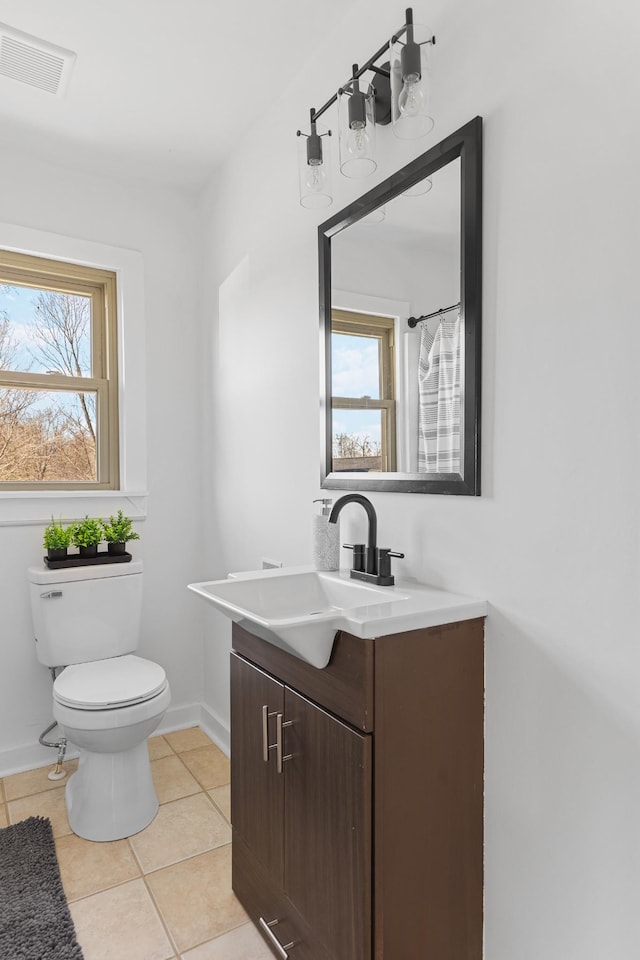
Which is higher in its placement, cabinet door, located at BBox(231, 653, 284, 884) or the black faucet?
the black faucet

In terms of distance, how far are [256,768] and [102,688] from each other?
0.74m

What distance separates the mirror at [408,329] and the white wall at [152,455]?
1166 mm

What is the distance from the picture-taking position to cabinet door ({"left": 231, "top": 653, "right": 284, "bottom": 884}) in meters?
1.42

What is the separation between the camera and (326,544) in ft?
5.43

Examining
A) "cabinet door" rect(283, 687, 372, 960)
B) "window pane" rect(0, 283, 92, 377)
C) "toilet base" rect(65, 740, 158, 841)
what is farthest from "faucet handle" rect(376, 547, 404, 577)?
"window pane" rect(0, 283, 92, 377)

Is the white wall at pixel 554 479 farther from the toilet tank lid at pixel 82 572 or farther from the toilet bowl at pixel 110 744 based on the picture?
the toilet tank lid at pixel 82 572

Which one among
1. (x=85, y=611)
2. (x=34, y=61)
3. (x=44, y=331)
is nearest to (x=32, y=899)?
(x=85, y=611)

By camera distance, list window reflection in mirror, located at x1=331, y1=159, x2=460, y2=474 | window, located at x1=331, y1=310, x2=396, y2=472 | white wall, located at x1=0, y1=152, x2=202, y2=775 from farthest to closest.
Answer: white wall, located at x1=0, y1=152, x2=202, y2=775 < window, located at x1=331, y1=310, x2=396, y2=472 < window reflection in mirror, located at x1=331, y1=159, x2=460, y2=474

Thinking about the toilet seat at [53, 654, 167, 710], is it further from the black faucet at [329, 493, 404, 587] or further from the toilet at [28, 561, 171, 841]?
the black faucet at [329, 493, 404, 587]

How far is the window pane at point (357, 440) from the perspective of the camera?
5.39 ft

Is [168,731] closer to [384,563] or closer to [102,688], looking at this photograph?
[102,688]

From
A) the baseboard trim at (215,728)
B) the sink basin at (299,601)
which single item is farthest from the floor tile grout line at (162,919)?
the sink basin at (299,601)

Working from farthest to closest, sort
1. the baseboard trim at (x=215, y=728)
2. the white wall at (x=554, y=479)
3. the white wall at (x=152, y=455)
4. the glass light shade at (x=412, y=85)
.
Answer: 1. the baseboard trim at (x=215, y=728)
2. the white wall at (x=152, y=455)
3. the glass light shade at (x=412, y=85)
4. the white wall at (x=554, y=479)

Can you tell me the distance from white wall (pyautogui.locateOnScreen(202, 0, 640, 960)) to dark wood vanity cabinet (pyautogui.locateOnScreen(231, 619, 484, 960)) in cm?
7
